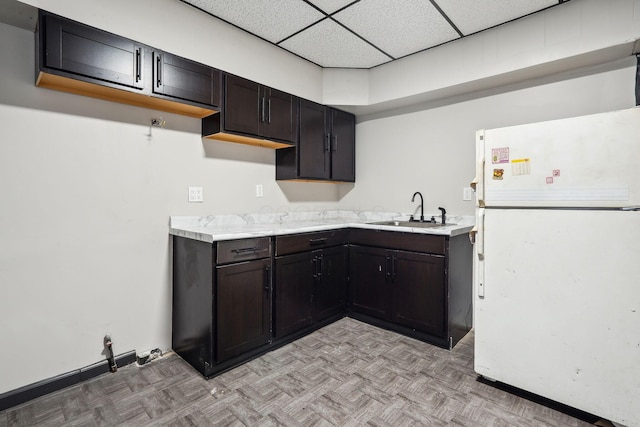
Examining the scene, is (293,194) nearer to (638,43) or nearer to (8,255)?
(8,255)

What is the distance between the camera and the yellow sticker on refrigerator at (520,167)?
71.6 inches

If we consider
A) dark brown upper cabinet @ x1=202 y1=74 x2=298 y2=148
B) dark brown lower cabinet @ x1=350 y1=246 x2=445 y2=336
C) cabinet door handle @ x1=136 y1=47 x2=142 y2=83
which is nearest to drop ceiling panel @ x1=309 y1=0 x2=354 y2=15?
dark brown upper cabinet @ x1=202 y1=74 x2=298 y2=148

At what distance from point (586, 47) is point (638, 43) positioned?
276 mm

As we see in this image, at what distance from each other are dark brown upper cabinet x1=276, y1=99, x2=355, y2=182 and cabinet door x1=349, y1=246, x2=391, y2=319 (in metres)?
0.91

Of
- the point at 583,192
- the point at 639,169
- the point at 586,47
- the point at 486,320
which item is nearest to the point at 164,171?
the point at 486,320

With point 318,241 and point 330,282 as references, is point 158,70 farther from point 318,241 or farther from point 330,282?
point 330,282

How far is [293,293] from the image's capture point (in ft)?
8.53

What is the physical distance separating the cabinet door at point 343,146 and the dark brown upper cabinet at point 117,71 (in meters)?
1.46

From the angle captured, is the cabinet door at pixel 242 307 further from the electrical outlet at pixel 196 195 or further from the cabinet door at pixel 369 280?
the cabinet door at pixel 369 280

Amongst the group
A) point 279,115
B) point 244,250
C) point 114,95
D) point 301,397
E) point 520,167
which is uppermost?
point 279,115

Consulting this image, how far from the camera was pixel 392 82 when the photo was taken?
10.5ft

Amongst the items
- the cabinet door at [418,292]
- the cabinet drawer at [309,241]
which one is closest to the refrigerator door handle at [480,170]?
the cabinet door at [418,292]

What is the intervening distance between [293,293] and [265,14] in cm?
220

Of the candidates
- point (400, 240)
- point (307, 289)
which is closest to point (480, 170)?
point (400, 240)
